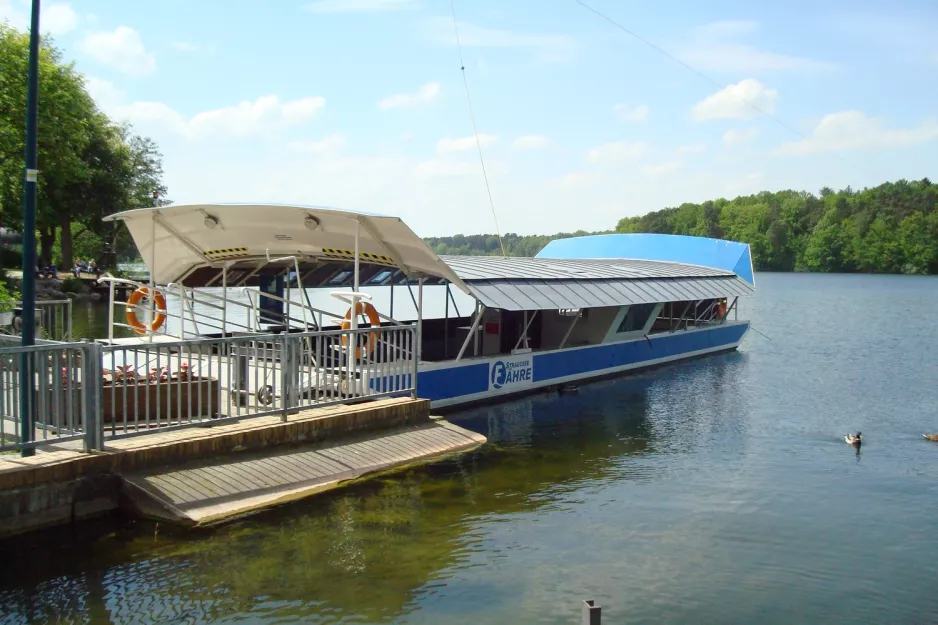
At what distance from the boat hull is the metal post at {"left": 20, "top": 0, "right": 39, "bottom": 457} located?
8930 millimetres

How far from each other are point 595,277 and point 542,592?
15903mm

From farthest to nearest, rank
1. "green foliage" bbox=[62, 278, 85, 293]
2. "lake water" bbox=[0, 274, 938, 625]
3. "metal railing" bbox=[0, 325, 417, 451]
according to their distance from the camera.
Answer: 1. "green foliage" bbox=[62, 278, 85, 293]
2. "metal railing" bbox=[0, 325, 417, 451]
3. "lake water" bbox=[0, 274, 938, 625]

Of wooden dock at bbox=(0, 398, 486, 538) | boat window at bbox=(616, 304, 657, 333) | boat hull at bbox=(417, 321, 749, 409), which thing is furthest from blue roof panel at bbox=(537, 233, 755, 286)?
wooden dock at bbox=(0, 398, 486, 538)

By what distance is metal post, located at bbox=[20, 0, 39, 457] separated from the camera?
875cm

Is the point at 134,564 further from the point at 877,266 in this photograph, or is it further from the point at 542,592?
the point at 877,266

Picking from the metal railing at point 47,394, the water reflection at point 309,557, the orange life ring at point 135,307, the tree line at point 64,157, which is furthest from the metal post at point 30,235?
the tree line at point 64,157

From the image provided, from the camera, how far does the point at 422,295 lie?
20.9 m

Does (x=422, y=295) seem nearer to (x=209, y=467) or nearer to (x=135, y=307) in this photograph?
(x=135, y=307)

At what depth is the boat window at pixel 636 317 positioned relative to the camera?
1021 inches

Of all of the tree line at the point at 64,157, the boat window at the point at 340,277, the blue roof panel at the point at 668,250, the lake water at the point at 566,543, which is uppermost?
the tree line at the point at 64,157

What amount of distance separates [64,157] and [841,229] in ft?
380

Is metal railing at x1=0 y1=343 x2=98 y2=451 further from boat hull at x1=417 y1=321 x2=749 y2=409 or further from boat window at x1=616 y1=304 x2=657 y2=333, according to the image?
boat window at x1=616 y1=304 x2=657 y2=333

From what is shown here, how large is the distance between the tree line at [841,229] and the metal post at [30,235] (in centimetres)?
11860

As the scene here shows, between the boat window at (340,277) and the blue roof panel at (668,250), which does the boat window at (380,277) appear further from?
the blue roof panel at (668,250)
